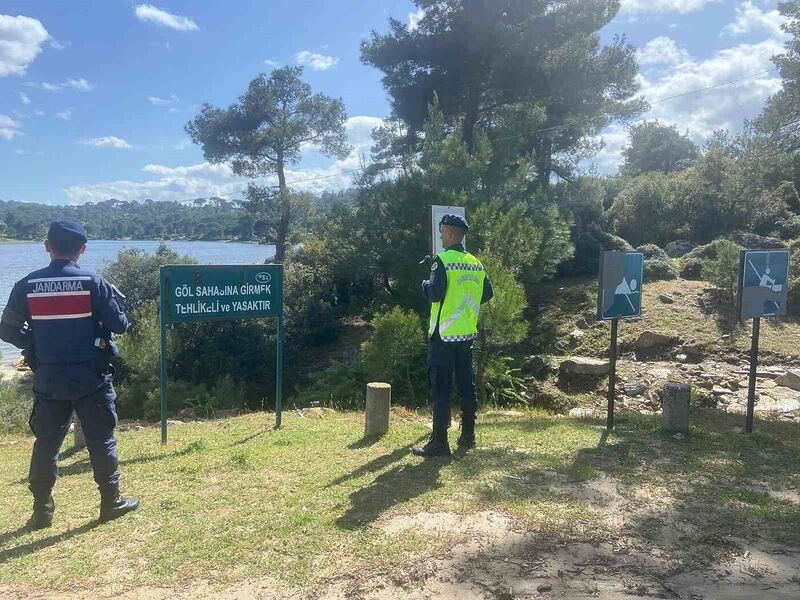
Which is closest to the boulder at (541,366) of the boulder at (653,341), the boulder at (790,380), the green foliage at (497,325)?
the green foliage at (497,325)

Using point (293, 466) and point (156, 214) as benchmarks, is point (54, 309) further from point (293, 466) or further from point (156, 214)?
point (156, 214)

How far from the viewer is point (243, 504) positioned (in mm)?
4125

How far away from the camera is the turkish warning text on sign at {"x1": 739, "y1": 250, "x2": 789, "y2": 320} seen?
232 inches

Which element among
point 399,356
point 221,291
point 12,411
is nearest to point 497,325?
point 399,356

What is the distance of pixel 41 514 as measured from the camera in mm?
3883

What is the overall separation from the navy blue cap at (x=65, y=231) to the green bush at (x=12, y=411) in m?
7.61

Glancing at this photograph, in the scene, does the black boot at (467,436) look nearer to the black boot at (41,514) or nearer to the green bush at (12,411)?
the black boot at (41,514)

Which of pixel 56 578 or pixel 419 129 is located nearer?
pixel 56 578

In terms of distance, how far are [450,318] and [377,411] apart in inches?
60.9

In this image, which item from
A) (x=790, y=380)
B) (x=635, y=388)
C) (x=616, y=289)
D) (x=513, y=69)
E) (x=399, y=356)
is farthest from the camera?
(x=513, y=69)

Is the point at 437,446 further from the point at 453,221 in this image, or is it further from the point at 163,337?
the point at 163,337

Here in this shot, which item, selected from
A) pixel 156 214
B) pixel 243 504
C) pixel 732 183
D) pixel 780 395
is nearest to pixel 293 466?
pixel 243 504

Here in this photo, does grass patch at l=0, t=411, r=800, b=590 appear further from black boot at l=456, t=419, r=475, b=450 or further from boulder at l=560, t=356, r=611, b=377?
boulder at l=560, t=356, r=611, b=377

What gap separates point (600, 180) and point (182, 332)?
49.9ft
